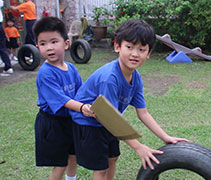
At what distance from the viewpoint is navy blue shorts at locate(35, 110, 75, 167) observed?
2.14m

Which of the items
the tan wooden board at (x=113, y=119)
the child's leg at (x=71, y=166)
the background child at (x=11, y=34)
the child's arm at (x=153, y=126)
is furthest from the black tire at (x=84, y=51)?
the tan wooden board at (x=113, y=119)

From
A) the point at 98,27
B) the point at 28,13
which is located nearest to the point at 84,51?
the point at 28,13

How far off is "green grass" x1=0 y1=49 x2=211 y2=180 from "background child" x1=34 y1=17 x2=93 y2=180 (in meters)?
0.71

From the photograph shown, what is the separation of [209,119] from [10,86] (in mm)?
4018

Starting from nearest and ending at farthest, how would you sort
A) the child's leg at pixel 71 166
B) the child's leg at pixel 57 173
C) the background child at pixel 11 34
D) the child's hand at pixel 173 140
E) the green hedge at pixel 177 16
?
1. the child's hand at pixel 173 140
2. the child's leg at pixel 57 173
3. the child's leg at pixel 71 166
4. the background child at pixel 11 34
5. the green hedge at pixel 177 16

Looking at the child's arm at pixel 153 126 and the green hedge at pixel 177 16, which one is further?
the green hedge at pixel 177 16

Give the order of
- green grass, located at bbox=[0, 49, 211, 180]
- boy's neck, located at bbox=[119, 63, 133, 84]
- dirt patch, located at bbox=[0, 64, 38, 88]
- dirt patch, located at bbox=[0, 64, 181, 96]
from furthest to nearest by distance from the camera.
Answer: dirt patch, located at bbox=[0, 64, 38, 88] < dirt patch, located at bbox=[0, 64, 181, 96] < green grass, located at bbox=[0, 49, 211, 180] < boy's neck, located at bbox=[119, 63, 133, 84]

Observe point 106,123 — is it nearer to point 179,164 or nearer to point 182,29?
point 179,164

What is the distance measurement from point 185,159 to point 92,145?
62cm

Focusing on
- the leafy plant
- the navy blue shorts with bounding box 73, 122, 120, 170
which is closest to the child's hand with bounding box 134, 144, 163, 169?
the navy blue shorts with bounding box 73, 122, 120, 170

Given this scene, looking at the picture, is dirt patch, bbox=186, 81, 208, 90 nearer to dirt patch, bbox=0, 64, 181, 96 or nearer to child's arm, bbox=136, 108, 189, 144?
dirt patch, bbox=0, 64, 181, 96

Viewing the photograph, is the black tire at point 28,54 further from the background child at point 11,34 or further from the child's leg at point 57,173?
the child's leg at point 57,173

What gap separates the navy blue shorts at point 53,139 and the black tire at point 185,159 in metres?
0.66

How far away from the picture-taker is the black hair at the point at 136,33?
179 cm
